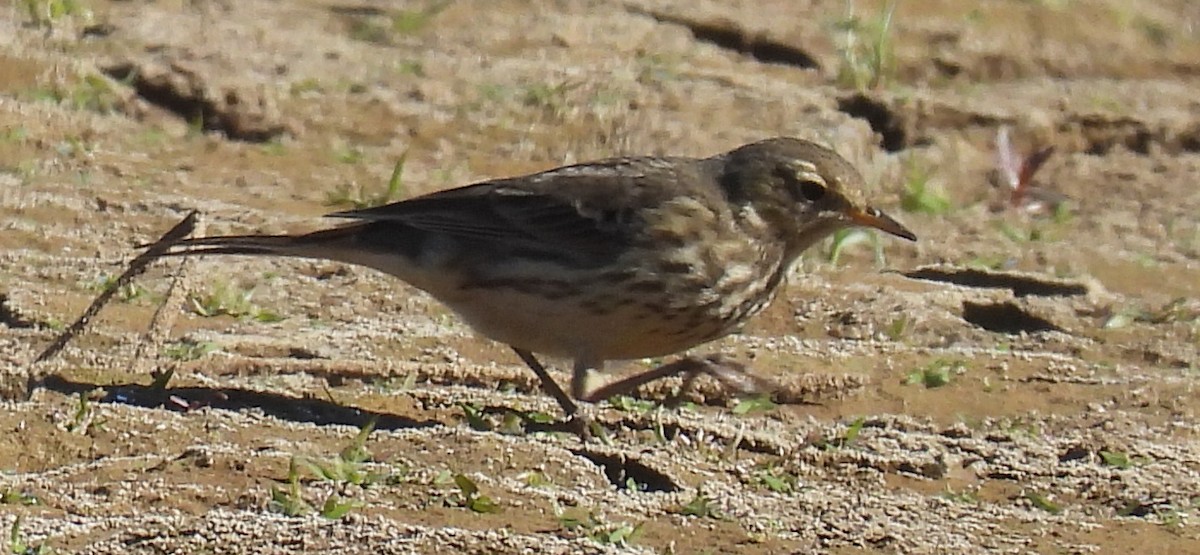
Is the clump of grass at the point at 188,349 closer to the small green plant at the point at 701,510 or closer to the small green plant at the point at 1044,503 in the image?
the small green plant at the point at 701,510

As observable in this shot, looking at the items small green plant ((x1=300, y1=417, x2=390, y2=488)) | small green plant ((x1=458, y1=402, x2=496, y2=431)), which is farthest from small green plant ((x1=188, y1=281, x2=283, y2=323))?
small green plant ((x1=300, y1=417, x2=390, y2=488))

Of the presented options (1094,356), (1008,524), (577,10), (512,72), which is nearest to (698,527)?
(1008,524)

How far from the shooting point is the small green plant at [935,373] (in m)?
6.62

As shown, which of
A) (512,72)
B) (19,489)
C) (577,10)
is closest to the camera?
(19,489)

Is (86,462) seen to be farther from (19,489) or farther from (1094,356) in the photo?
(1094,356)

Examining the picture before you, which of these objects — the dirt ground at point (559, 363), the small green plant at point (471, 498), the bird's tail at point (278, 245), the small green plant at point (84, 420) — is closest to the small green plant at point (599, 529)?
the dirt ground at point (559, 363)

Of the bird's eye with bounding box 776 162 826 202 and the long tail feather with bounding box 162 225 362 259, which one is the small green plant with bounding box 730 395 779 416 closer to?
the bird's eye with bounding box 776 162 826 202

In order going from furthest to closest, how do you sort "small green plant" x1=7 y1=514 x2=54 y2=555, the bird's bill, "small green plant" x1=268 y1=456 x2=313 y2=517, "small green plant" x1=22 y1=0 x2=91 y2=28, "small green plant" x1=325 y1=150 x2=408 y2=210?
"small green plant" x1=22 y1=0 x2=91 y2=28 → "small green plant" x1=325 y1=150 x2=408 y2=210 → the bird's bill → "small green plant" x1=268 y1=456 x2=313 y2=517 → "small green plant" x1=7 y1=514 x2=54 y2=555

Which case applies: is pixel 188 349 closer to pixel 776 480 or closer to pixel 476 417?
pixel 476 417

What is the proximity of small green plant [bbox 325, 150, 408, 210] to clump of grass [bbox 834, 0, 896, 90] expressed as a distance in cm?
257

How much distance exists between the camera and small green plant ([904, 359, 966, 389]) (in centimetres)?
662

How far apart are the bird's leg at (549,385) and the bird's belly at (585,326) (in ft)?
0.24

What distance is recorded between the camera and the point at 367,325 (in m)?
6.83

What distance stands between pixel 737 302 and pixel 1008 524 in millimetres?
1304
